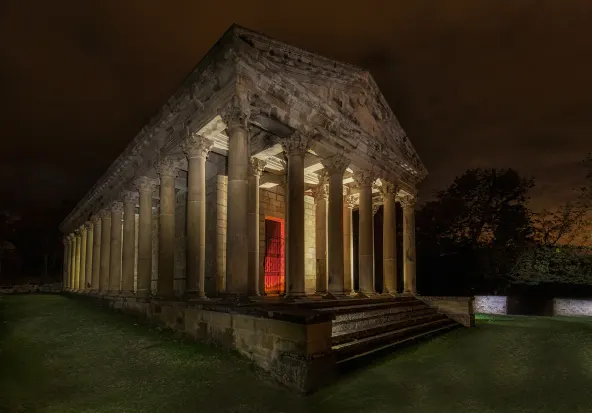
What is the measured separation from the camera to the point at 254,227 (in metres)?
14.4

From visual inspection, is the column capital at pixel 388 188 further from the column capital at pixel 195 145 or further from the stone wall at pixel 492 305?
the stone wall at pixel 492 305

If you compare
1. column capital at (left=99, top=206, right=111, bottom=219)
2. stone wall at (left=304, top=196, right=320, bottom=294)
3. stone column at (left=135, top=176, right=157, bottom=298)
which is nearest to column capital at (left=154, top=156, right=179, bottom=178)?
stone column at (left=135, top=176, right=157, bottom=298)

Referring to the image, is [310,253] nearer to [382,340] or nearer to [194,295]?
[194,295]

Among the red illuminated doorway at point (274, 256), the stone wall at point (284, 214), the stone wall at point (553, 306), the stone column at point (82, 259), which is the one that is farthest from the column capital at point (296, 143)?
the stone column at point (82, 259)

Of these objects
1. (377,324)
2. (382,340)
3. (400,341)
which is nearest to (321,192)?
(377,324)

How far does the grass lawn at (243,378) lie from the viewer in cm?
673

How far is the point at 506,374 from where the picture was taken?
867 cm

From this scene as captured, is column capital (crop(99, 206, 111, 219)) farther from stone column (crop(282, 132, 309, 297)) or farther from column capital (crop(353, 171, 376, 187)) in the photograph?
column capital (crop(353, 171, 376, 187))

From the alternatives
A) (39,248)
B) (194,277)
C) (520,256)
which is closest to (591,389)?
Answer: (194,277)

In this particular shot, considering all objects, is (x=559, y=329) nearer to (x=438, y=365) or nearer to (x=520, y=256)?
(x=438, y=365)

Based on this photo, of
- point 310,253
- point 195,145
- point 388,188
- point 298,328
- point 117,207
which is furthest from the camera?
point 117,207

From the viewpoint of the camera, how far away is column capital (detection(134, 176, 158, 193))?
55.8ft

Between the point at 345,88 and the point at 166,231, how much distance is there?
8820 millimetres

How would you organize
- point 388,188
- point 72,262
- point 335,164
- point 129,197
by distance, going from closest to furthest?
point 335,164 < point 388,188 < point 129,197 < point 72,262
